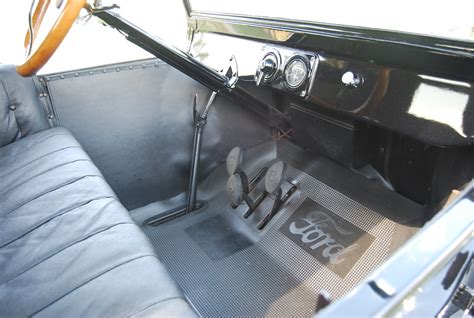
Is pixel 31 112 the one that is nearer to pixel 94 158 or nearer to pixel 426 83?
pixel 94 158

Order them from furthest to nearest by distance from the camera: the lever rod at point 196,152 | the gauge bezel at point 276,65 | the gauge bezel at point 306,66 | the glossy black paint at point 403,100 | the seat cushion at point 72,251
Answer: the lever rod at point 196,152 → the gauge bezel at point 276,65 → the gauge bezel at point 306,66 → the glossy black paint at point 403,100 → the seat cushion at point 72,251

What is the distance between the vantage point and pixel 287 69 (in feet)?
4.71

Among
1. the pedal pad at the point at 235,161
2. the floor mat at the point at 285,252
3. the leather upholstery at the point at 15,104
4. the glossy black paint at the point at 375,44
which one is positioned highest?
the glossy black paint at the point at 375,44

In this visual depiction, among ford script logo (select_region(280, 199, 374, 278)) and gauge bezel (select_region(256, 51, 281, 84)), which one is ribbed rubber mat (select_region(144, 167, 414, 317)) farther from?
gauge bezel (select_region(256, 51, 281, 84))

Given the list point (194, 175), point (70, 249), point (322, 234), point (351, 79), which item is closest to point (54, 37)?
point (70, 249)

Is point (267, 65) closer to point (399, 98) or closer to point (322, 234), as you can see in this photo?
point (399, 98)

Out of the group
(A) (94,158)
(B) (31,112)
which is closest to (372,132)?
(A) (94,158)

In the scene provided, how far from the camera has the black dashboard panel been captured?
3.19ft

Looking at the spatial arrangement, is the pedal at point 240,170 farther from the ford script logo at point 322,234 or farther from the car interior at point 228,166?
the ford script logo at point 322,234

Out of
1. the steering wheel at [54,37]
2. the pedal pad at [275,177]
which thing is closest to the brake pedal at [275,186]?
the pedal pad at [275,177]

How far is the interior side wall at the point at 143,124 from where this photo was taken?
182 cm

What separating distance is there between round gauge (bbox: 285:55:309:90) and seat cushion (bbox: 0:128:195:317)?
0.79 m

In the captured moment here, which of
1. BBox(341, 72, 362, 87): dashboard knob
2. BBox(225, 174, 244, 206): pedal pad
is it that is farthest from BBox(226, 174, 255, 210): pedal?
BBox(341, 72, 362, 87): dashboard knob

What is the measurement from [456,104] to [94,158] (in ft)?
5.45
